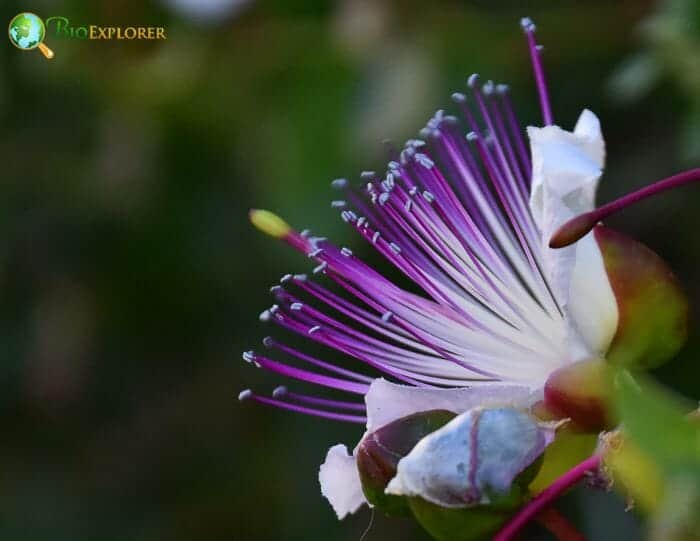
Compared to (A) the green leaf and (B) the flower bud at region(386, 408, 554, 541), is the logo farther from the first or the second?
(A) the green leaf

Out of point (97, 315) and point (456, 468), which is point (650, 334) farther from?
point (97, 315)

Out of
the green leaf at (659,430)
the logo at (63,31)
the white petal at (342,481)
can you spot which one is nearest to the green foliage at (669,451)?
the green leaf at (659,430)

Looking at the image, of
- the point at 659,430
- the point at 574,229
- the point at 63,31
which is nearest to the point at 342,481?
the point at 574,229

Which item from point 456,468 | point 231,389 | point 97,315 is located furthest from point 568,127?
point 456,468

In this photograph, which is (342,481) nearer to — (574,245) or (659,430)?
(574,245)

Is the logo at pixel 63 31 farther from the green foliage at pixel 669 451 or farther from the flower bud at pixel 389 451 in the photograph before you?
the green foliage at pixel 669 451

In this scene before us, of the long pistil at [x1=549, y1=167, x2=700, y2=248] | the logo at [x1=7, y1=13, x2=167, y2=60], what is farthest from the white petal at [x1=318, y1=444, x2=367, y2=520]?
the logo at [x1=7, y1=13, x2=167, y2=60]
